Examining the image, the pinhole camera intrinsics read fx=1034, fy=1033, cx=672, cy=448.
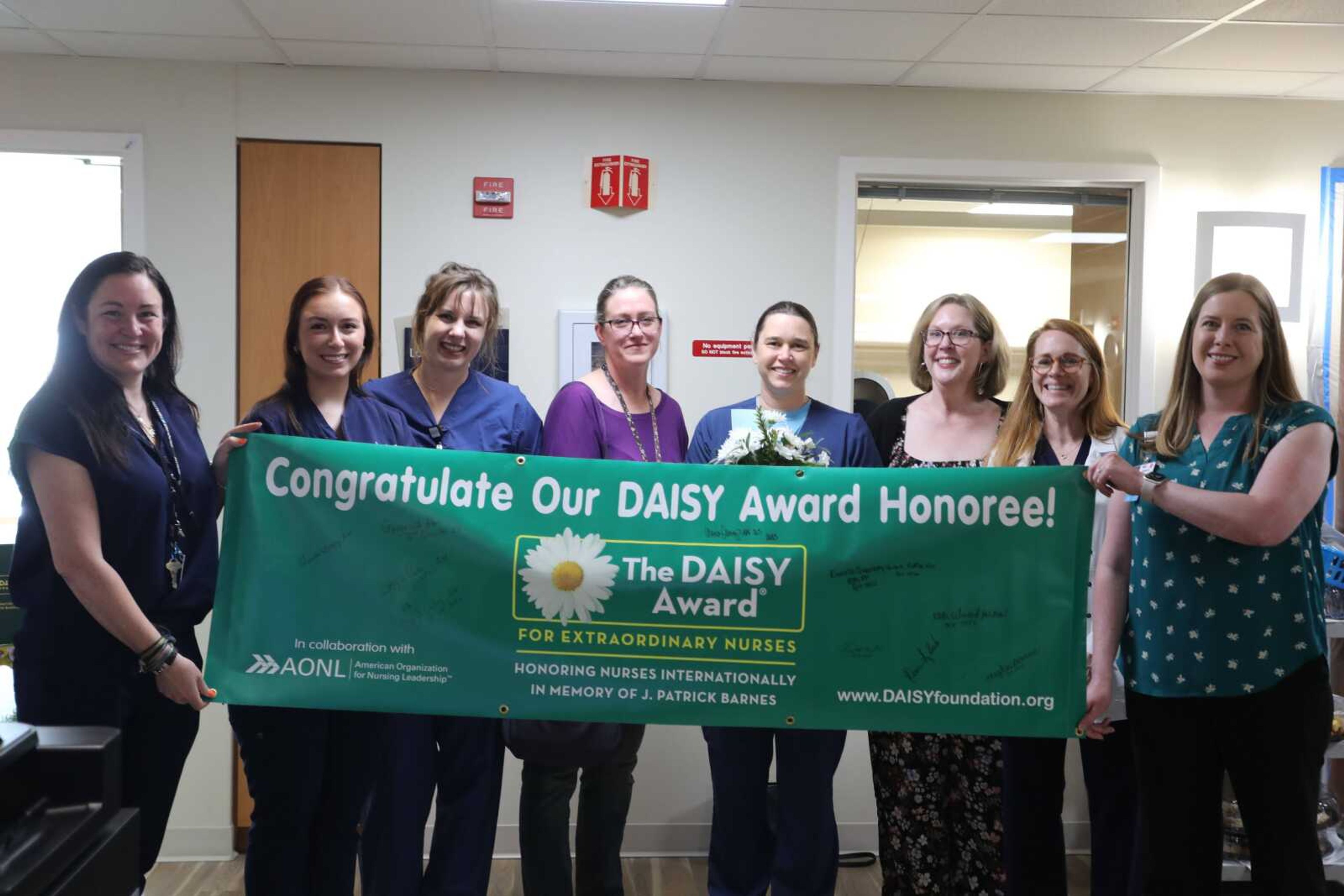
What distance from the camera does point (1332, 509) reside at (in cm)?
396

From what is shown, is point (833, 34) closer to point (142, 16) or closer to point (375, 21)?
point (375, 21)

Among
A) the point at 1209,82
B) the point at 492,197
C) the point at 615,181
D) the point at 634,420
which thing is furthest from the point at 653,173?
the point at 1209,82

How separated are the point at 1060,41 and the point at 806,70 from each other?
83 cm

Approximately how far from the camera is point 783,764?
96.7 inches

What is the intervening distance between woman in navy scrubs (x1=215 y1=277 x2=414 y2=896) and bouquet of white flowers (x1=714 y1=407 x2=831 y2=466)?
755 millimetres

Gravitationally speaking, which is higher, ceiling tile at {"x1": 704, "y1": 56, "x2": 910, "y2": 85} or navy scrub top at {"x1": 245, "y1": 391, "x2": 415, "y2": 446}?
ceiling tile at {"x1": 704, "y1": 56, "x2": 910, "y2": 85}

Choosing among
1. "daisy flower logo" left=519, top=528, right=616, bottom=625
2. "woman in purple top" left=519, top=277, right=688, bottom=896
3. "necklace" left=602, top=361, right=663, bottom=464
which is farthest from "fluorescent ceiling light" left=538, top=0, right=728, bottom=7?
"daisy flower logo" left=519, top=528, right=616, bottom=625

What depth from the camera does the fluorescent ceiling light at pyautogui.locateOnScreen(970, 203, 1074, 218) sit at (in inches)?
156

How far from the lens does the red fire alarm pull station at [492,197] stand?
365cm

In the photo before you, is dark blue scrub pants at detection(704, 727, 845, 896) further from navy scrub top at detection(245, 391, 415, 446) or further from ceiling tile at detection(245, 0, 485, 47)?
ceiling tile at detection(245, 0, 485, 47)

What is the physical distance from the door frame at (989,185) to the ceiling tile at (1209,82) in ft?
0.90

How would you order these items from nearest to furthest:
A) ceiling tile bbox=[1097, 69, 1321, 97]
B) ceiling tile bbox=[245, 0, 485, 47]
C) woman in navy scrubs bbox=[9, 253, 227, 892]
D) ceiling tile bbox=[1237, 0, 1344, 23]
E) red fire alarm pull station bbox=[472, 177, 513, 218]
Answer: woman in navy scrubs bbox=[9, 253, 227, 892] < ceiling tile bbox=[1237, 0, 1344, 23] < ceiling tile bbox=[245, 0, 485, 47] < ceiling tile bbox=[1097, 69, 1321, 97] < red fire alarm pull station bbox=[472, 177, 513, 218]

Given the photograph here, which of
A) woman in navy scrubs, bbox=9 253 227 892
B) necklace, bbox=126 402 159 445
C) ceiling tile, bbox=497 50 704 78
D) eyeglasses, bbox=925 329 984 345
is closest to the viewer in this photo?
woman in navy scrubs, bbox=9 253 227 892

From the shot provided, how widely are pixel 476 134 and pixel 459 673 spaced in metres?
2.20
